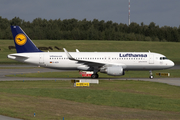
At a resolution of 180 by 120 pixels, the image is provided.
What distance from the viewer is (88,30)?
531 feet

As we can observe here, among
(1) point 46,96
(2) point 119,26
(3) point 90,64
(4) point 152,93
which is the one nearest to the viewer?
(1) point 46,96

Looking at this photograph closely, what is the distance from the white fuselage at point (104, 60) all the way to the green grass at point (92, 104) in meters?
13.7

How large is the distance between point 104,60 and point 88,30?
11763cm

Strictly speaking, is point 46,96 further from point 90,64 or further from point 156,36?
point 156,36

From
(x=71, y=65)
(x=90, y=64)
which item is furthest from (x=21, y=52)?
(x=90, y=64)

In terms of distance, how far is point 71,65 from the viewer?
4522cm

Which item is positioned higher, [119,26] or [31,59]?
[119,26]

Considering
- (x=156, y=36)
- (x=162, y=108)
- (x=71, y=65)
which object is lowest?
(x=162, y=108)

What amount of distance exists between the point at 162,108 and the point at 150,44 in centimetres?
11277

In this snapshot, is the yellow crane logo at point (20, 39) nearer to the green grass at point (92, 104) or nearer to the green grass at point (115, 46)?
the green grass at point (92, 104)

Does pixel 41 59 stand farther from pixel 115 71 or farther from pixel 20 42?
pixel 115 71

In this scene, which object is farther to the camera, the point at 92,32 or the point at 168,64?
the point at 92,32

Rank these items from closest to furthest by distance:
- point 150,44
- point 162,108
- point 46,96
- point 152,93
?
point 162,108, point 46,96, point 152,93, point 150,44

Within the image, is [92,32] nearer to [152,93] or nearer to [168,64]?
[168,64]
